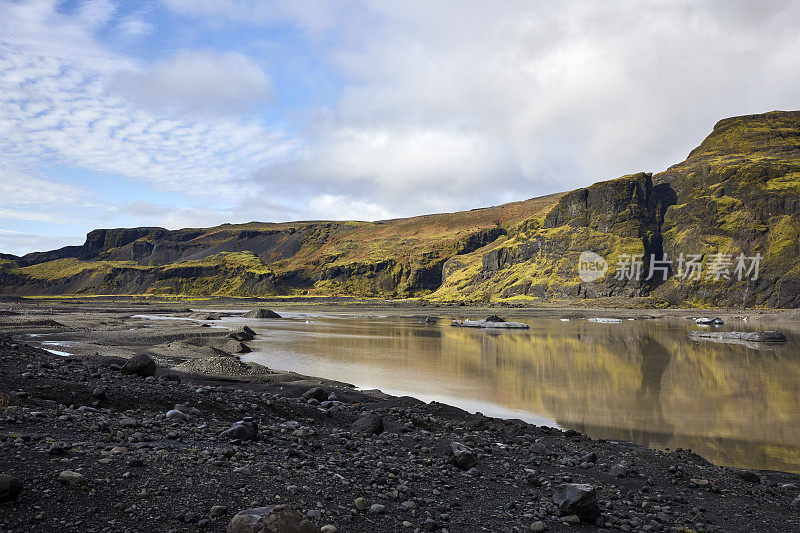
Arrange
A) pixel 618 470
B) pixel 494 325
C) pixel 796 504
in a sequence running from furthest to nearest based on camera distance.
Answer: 1. pixel 494 325
2. pixel 618 470
3. pixel 796 504

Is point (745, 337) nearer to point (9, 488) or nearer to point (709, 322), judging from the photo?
point (709, 322)

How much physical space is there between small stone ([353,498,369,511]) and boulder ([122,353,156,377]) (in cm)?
1150

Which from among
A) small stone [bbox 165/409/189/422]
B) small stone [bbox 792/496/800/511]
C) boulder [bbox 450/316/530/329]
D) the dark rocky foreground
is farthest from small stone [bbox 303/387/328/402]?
boulder [bbox 450/316/530/329]

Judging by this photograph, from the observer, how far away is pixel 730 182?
130m

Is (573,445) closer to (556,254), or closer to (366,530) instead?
(366,530)

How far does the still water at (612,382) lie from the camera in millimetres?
14547

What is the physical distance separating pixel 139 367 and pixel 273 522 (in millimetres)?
12411

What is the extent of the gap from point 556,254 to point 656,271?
2818 cm

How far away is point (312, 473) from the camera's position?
296 inches

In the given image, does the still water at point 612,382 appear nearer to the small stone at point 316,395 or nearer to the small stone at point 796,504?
the small stone at point 796,504

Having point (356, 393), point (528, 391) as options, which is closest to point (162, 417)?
point (356, 393)

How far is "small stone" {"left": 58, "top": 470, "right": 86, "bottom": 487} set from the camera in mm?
5691

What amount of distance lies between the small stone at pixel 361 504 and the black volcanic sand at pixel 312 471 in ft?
0.24

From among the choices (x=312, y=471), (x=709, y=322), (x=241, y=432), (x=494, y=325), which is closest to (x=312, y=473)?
(x=312, y=471)
